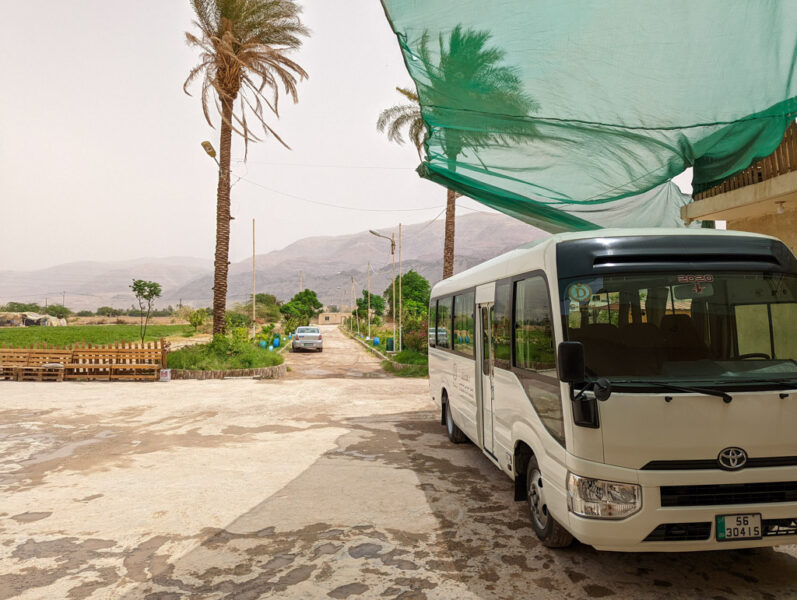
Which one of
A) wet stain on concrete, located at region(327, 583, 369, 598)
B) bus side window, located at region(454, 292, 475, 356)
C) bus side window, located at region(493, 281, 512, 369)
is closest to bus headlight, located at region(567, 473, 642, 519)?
wet stain on concrete, located at region(327, 583, 369, 598)

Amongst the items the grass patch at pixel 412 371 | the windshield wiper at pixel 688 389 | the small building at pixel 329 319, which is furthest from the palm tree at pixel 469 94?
the small building at pixel 329 319

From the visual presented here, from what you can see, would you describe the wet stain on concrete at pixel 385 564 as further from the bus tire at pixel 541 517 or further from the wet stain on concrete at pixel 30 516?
the wet stain on concrete at pixel 30 516

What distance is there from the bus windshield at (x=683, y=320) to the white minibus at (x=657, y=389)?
0.04ft

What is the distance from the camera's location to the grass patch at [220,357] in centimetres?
1952

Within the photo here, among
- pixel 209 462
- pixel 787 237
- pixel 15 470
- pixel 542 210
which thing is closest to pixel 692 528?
pixel 542 210

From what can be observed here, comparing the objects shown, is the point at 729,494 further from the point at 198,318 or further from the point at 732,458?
the point at 198,318

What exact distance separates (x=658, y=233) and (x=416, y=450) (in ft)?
18.2

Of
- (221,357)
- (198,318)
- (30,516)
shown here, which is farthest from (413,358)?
(198,318)

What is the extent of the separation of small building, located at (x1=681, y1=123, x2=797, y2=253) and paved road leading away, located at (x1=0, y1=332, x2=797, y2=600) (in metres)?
5.51

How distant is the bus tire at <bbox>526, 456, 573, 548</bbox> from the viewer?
15.8 feet

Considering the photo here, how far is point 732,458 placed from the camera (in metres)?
3.85

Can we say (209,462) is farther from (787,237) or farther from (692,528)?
(787,237)

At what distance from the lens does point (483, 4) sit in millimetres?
5613

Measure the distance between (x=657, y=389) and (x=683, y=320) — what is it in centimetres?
79
